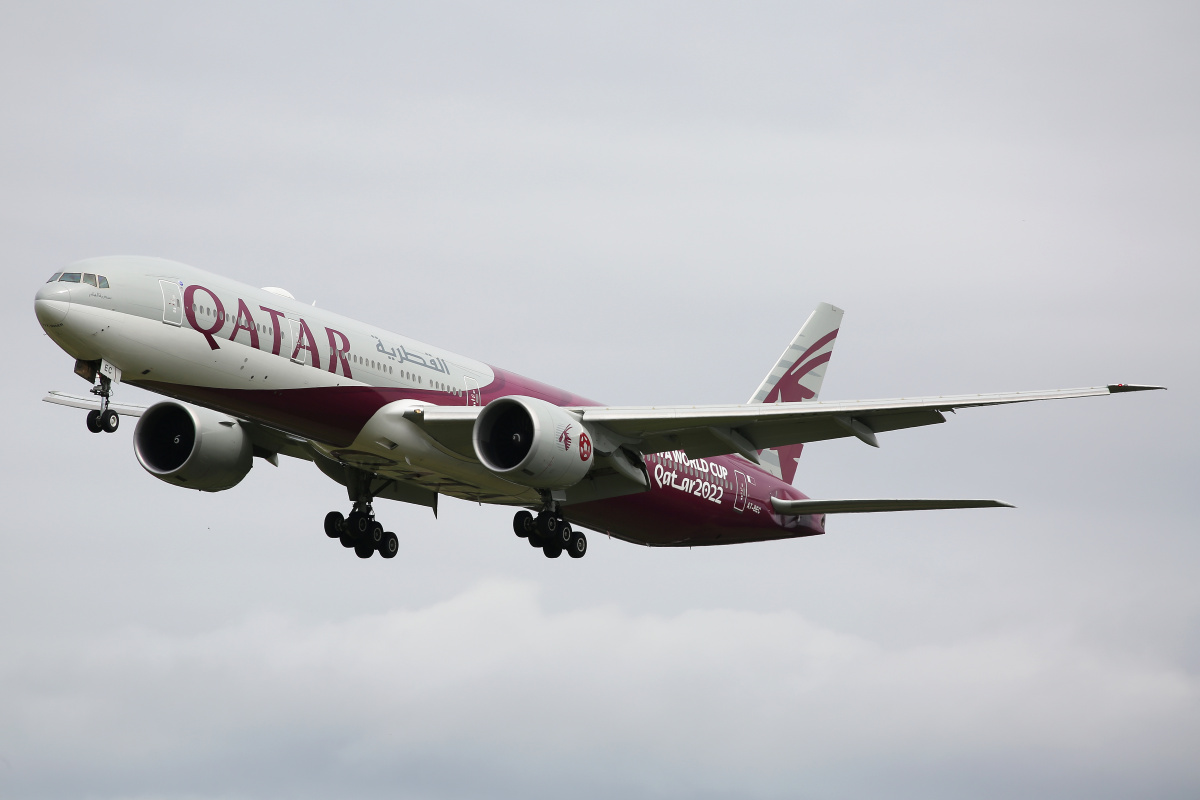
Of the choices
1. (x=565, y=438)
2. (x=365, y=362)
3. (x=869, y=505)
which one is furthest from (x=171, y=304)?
(x=869, y=505)

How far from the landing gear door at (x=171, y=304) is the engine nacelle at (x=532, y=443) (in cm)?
691

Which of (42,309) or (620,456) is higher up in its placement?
(42,309)

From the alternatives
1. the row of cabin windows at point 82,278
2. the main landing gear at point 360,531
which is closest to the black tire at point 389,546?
the main landing gear at point 360,531

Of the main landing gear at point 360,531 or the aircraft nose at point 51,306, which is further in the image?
the main landing gear at point 360,531

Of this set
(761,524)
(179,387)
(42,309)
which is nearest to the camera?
(42,309)

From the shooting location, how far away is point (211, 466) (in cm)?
3822

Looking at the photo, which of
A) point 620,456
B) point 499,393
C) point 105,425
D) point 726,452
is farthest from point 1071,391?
point 105,425

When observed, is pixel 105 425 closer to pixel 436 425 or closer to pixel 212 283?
pixel 212 283

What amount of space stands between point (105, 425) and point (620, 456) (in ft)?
40.8

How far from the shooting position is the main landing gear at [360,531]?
40375 millimetres

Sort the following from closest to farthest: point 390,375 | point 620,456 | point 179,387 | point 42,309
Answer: point 42,309
point 179,387
point 390,375
point 620,456

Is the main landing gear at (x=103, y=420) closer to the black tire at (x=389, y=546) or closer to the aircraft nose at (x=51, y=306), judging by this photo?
the aircraft nose at (x=51, y=306)

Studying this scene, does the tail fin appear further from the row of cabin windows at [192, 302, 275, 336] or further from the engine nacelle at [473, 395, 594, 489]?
the row of cabin windows at [192, 302, 275, 336]

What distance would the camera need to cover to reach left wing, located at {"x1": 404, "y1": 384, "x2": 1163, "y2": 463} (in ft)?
110
